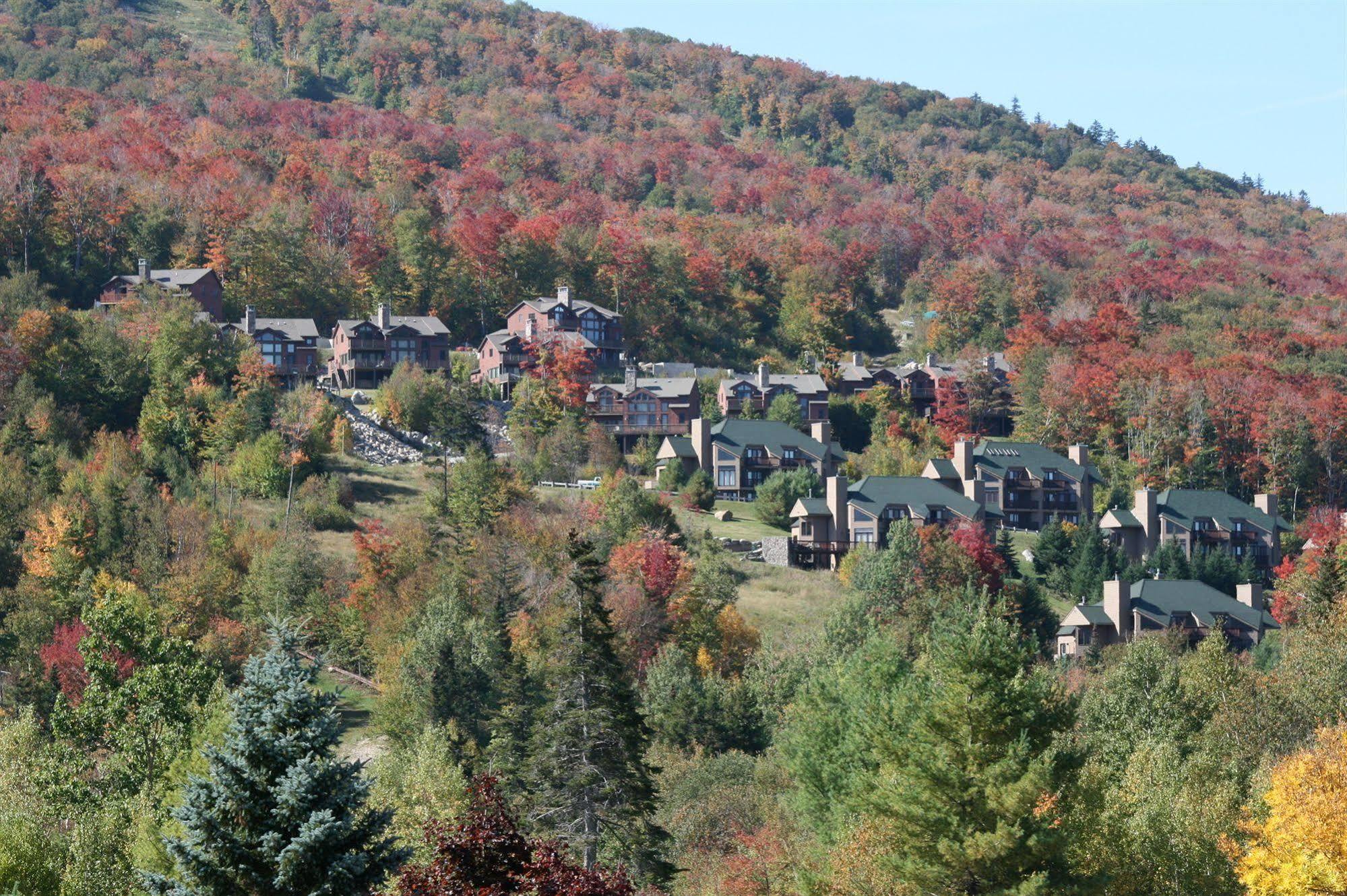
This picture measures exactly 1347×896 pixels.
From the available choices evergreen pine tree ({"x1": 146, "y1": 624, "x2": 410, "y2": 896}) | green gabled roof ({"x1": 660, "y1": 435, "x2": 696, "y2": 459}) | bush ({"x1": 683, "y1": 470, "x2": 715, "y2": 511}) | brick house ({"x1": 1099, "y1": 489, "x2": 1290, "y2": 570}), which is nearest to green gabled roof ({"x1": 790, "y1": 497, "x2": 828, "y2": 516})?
bush ({"x1": 683, "y1": 470, "x2": 715, "y2": 511})

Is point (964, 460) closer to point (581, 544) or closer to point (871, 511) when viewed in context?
point (871, 511)

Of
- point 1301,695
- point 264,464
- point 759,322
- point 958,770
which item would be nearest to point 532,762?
point 958,770

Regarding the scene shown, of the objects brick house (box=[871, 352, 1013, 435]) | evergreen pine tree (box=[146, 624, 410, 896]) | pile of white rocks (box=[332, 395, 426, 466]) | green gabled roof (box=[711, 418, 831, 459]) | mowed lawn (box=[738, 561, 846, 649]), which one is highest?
evergreen pine tree (box=[146, 624, 410, 896])

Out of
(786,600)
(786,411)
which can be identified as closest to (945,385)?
(786,411)

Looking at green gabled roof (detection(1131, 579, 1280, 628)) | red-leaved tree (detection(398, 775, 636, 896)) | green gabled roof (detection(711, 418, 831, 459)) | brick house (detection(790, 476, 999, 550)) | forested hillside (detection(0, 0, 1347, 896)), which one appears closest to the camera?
red-leaved tree (detection(398, 775, 636, 896))

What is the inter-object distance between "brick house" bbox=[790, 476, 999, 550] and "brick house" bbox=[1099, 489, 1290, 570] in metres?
8.21

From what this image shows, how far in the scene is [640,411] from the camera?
90062mm

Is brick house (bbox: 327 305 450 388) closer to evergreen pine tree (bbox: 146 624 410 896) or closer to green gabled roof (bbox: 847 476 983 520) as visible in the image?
green gabled roof (bbox: 847 476 983 520)

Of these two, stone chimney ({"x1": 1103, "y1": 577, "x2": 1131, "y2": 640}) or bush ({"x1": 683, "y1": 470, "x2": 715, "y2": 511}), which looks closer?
stone chimney ({"x1": 1103, "y1": 577, "x2": 1131, "y2": 640})

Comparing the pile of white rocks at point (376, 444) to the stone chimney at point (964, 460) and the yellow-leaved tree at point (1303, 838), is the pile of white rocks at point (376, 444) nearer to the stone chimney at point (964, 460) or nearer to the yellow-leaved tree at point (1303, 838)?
the stone chimney at point (964, 460)

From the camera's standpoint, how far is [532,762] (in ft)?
120

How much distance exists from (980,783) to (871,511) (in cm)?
4850

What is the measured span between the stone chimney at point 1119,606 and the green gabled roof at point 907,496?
837 centimetres

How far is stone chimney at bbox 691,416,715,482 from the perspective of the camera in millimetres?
85625
